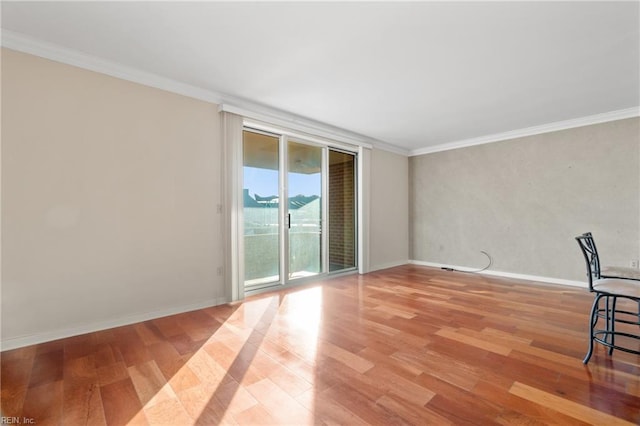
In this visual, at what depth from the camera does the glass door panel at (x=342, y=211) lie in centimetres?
523

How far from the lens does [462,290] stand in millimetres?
4207

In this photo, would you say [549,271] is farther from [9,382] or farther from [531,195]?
[9,382]

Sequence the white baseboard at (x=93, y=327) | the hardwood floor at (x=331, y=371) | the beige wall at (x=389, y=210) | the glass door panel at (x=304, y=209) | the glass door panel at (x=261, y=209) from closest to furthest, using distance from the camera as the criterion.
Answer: the hardwood floor at (x=331, y=371) → the white baseboard at (x=93, y=327) → the glass door panel at (x=261, y=209) → the glass door panel at (x=304, y=209) → the beige wall at (x=389, y=210)

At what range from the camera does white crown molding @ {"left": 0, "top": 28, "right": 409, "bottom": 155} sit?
7.92ft

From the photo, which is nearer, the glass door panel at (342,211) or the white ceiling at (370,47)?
the white ceiling at (370,47)

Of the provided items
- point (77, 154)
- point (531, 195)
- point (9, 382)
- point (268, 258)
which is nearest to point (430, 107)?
point (531, 195)

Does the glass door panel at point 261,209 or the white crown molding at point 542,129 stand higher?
the white crown molding at point 542,129

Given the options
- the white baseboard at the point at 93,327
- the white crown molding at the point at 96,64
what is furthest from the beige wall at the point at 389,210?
the white crown molding at the point at 96,64

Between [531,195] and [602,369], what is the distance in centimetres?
368

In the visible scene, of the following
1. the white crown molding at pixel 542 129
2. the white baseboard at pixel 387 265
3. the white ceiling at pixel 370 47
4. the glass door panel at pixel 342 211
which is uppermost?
the white ceiling at pixel 370 47

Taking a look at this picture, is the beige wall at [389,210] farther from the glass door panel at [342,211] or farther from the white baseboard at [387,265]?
the glass door panel at [342,211]

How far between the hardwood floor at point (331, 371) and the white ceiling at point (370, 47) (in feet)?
8.59

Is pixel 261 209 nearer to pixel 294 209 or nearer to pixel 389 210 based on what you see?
pixel 294 209

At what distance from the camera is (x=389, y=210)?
618cm
